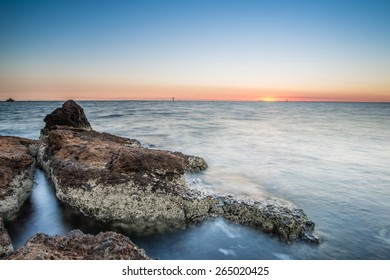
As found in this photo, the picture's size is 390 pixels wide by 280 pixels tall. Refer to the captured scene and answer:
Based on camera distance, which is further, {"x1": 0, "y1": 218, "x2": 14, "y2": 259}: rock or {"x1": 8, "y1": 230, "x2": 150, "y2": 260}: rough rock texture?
{"x1": 0, "y1": 218, "x2": 14, "y2": 259}: rock

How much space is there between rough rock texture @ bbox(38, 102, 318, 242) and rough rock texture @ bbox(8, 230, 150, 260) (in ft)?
6.23

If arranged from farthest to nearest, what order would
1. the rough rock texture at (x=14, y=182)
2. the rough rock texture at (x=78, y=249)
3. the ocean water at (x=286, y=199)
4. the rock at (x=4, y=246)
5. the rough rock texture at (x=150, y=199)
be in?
the rough rock texture at (x=14, y=182) < the rough rock texture at (x=150, y=199) < the ocean water at (x=286, y=199) < the rock at (x=4, y=246) < the rough rock texture at (x=78, y=249)

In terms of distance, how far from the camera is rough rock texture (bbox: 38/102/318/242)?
4.74 meters

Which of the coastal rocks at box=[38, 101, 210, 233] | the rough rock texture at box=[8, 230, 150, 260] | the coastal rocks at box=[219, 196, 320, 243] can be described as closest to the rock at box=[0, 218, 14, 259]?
the rough rock texture at box=[8, 230, 150, 260]

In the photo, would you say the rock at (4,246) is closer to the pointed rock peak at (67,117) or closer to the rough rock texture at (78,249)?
the rough rock texture at (78,249)

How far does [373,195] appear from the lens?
6758mm

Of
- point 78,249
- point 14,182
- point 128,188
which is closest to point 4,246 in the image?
point 78,249

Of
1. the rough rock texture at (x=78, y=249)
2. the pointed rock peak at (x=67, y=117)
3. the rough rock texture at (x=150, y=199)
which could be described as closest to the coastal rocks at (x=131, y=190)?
the rough rock texture at (x=150, y=199)

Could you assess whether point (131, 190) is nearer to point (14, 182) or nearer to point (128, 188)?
point (128, 188)

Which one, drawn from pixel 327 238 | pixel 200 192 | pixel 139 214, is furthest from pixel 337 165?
pixel 139 214

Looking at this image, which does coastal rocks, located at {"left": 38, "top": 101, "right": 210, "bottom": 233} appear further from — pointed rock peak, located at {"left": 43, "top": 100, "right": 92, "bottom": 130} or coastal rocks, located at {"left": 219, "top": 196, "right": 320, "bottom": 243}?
pointed rock peak, located at {"left": 43, "top": 100, "right": 92, "bottom": 130}

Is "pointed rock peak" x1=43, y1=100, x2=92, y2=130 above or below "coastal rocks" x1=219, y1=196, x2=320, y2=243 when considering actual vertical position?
above

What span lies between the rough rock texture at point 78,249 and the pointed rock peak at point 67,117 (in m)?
7.63

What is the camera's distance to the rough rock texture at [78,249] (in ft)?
8.30
